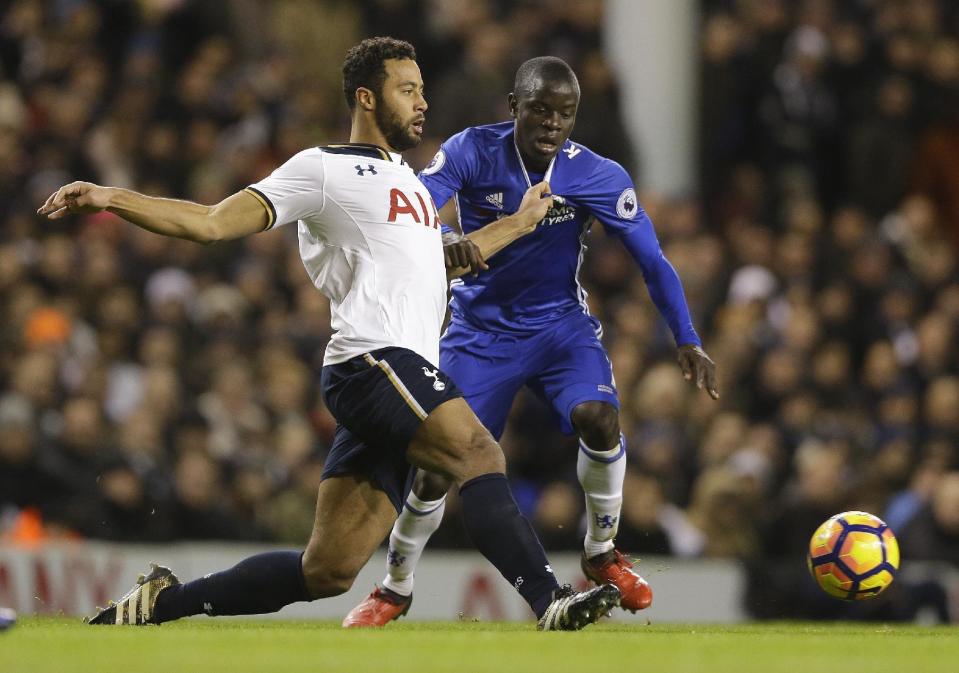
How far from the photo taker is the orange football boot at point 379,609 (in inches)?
321

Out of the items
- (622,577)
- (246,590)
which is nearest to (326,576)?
(246,590)

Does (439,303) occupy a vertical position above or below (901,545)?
above

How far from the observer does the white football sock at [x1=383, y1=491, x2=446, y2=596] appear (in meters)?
8.26

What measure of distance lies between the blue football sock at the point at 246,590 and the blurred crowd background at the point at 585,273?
399 cm

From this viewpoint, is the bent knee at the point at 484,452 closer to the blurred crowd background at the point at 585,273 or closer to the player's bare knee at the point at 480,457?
the player's bare knee at the point at 480,457

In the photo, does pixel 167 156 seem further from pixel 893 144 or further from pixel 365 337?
pixel 365 337

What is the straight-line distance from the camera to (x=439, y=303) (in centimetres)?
698

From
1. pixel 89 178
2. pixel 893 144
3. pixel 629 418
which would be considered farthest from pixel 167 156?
pixel 893 144

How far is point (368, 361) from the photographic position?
21.9 ft

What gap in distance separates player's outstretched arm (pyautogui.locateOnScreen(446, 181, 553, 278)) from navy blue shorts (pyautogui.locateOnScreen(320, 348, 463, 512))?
76 centimetres

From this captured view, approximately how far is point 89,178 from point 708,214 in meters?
5.12

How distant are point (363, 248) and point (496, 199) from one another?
A: 1.41 metres

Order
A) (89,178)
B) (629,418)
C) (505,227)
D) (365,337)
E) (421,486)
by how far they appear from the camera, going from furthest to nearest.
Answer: (89,178)
(629,418)
(421,486)
(505,227)
(365,337)

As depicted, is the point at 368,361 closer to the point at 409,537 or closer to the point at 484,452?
the point at 484,452
